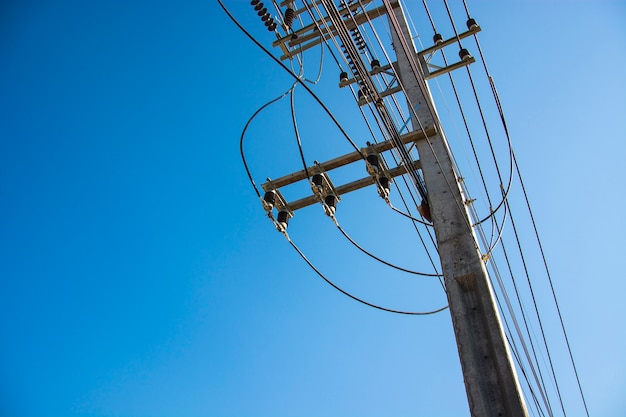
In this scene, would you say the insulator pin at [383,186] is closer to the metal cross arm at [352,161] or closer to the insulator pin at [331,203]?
the metal cross arm at [352,161]

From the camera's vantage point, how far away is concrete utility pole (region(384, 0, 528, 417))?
3221 millimetres

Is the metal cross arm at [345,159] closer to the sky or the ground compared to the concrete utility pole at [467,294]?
closer to the sky

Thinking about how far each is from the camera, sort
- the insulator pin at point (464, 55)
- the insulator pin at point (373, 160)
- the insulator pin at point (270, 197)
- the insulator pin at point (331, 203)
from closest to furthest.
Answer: the insulator pin at point (373, 160)
the insulator pin at point (331, 203)
the insulator pin at point (270, 197)
the insulator pin at point (464, 55)

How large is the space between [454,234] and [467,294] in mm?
619

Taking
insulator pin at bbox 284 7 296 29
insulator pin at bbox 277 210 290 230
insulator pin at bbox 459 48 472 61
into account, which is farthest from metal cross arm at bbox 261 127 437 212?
insulator pin at bbox 284 7 296 29

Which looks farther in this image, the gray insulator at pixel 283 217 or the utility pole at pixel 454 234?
the gray insulator at pixel 283 217

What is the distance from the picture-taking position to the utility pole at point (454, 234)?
128 inches

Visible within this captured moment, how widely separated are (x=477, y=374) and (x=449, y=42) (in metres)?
4.83

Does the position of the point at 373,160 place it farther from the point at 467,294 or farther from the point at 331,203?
the point at 467,294

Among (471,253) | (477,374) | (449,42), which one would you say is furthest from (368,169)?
(449,42)

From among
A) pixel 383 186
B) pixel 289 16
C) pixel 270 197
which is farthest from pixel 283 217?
pixel 289 16

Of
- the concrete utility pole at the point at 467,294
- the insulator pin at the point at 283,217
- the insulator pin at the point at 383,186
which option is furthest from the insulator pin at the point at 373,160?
the insulator pin at the point at 283,217

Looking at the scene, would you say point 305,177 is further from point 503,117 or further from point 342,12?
point 342,12

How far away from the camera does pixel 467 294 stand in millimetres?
3789
